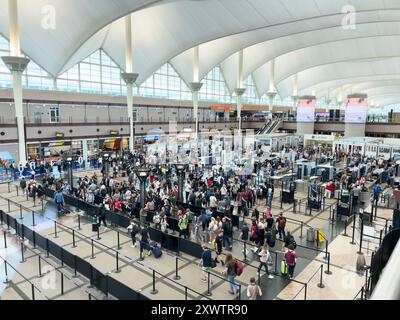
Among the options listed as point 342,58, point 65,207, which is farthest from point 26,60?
point 342,58

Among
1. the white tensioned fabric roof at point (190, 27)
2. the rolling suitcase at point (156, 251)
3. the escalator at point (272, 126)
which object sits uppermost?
the white tensioned fabric roof at point (190, 27)

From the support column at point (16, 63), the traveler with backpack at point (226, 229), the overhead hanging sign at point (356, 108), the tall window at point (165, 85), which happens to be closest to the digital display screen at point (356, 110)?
the overhead hanging sign at point (356, 108)

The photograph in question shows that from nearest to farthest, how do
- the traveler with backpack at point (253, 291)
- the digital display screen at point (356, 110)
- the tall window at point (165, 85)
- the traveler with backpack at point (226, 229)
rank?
1. the traveler with backpack at point (253, 291)
2. the traveler with backpack at point (226, 229)
3. the digital display screen at point (356, 110)
4. the tall window at point (165, 85)

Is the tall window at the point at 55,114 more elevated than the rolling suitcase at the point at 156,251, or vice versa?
the tall window at the point at 55,114

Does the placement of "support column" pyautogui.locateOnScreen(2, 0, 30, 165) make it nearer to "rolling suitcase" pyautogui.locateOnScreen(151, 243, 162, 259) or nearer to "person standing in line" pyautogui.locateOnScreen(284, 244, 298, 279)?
"rolling suitcase" pyautogui.locateOnScreen(151, 243, 162, 259)

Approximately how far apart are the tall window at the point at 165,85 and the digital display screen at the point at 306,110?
60.9 feet

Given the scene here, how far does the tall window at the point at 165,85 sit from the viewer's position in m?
44.4

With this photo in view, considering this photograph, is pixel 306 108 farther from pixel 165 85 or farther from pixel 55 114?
pixel 55 114

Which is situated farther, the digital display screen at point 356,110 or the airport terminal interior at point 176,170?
the digital display screen at point 356,110

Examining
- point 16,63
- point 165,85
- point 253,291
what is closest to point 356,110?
point 165,85

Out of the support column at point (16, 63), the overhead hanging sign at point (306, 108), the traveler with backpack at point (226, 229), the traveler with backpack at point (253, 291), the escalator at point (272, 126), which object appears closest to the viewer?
the traveler with backpack at point (253, 291)

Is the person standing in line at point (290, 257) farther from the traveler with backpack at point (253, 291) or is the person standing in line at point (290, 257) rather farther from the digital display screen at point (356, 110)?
the digital display screen at point (356, 110)
